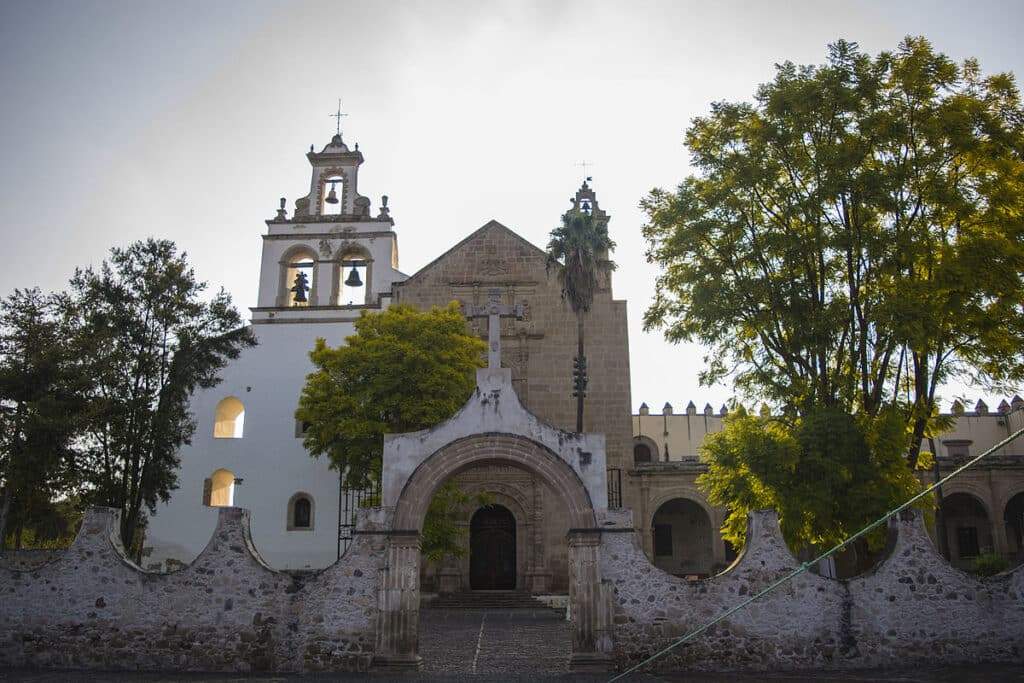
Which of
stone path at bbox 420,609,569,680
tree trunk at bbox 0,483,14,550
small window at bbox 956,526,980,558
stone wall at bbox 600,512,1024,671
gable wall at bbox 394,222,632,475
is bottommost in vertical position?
stone path at bbox 420,609,569,680

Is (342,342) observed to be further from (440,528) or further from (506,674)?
(506,674)

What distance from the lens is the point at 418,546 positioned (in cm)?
1366

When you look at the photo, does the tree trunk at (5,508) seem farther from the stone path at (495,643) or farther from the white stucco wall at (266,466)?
the stone path at (495,643)

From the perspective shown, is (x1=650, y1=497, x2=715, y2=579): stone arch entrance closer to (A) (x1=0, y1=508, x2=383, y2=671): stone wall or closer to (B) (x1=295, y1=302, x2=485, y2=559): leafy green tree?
(B) (x1=295, y1=302, x2=485, y2=559): leafy green tree

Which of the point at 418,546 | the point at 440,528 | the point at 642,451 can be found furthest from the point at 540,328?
the point at 418,546

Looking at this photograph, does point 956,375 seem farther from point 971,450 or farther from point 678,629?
point 971,450

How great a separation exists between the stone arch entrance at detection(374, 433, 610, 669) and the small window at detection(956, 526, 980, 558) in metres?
29.1

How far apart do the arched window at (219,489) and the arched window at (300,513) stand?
243 centimetres

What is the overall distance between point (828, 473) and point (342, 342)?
2042 cm

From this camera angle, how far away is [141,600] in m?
13.6

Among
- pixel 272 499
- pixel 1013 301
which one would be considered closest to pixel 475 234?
pixel 272 499

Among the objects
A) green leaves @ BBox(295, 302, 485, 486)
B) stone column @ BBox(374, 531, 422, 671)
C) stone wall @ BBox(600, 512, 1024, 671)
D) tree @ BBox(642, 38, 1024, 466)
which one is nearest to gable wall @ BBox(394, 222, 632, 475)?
green leaves @ BBox(295, 302, 485, 486)

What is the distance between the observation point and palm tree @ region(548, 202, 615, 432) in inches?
1038

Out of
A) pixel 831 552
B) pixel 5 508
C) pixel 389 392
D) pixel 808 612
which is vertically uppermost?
pixel 389 392
